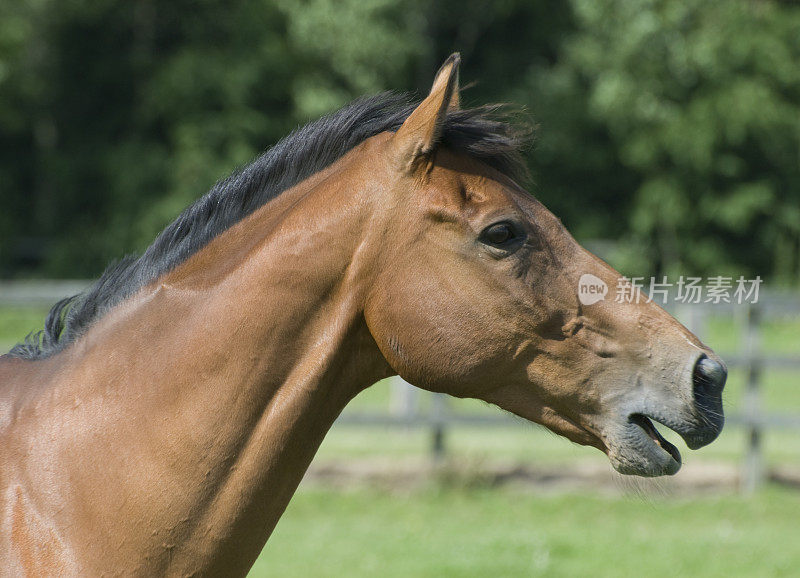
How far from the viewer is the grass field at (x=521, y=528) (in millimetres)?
5539

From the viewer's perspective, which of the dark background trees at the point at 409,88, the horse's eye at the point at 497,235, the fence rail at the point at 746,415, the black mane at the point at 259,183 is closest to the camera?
the horse's eye at the point at 497,235

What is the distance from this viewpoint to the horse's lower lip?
209 centimetres

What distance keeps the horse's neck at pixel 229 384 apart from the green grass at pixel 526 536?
3.24 metres

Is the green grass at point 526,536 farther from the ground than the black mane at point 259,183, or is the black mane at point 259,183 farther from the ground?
the black mane at point 259,183

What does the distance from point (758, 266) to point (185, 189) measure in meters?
13.5

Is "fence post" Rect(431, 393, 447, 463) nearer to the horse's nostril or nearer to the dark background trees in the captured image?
the horse's nostril

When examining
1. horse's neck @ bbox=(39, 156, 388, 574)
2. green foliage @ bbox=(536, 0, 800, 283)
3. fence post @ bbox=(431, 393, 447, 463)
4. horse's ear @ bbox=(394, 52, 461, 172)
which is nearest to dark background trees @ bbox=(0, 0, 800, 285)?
green foliage @ bbox=(536, 0, 800, 283)

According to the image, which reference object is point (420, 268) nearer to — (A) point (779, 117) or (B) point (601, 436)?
(B) point (601, 436)

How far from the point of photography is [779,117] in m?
20.5

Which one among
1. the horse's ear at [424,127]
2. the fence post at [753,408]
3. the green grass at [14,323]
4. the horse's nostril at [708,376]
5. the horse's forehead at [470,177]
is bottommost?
the green grass at [14,323]

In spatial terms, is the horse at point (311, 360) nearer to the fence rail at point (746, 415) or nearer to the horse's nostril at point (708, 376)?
the horse's nostril at point (708, 376)

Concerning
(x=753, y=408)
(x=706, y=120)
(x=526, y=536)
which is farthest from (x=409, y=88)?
(x=526, y=536)

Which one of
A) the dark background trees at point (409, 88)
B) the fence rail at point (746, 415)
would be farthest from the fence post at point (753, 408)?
the dark background trees at point (409, 88)

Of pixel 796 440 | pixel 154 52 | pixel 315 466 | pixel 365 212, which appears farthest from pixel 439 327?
pixel 154 52
